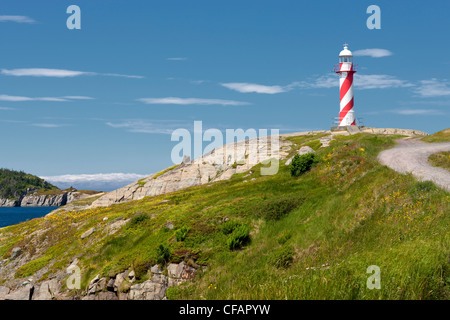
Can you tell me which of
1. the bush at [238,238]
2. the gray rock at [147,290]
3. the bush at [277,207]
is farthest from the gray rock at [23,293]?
the bush at [277,207]

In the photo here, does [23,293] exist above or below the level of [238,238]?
below

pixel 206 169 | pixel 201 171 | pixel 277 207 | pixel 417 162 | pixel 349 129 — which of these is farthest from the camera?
pixel 206 169

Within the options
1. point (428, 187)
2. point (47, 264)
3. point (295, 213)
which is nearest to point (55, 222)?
point (47, 264)

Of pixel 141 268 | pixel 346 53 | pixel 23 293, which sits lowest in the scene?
pixel 23 293

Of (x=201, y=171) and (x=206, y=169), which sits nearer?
(x=201, y=171)

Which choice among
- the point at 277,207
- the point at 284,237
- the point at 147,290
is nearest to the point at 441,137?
the point at 277,207

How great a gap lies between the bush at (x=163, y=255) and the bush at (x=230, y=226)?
436 cm

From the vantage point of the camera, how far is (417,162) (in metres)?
32.4

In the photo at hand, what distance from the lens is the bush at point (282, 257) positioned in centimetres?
2286

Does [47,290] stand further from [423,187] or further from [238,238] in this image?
[423,187]

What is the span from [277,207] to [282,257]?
24.0 feet

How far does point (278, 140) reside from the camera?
8350 centimetres

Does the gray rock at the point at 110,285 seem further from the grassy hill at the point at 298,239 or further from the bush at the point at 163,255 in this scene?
the bush at the point at 163,255

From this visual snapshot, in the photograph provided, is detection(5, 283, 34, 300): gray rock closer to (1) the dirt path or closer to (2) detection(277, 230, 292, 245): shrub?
(2) detection(277, 230, 292, 245): shrub
